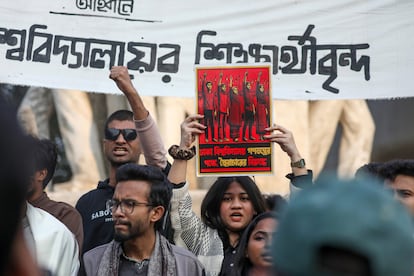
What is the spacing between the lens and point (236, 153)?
5.18 meters

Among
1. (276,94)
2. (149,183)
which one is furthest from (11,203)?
(276,94)

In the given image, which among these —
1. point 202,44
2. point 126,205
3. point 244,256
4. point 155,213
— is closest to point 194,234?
point 155,213

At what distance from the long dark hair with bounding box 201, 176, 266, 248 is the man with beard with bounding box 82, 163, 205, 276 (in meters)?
0.40

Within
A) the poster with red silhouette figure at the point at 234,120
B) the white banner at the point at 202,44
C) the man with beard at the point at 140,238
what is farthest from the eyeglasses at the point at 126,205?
the white banner at the point at 202,44

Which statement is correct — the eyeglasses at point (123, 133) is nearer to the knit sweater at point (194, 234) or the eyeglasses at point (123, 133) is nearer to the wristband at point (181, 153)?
the wristband at point (181, 153)

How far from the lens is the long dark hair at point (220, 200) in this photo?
17.2ft

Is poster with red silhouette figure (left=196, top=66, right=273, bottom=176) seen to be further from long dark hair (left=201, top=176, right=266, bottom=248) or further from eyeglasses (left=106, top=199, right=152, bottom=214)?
eyeglasses (left=106, top=199, right=152, bottom=214)

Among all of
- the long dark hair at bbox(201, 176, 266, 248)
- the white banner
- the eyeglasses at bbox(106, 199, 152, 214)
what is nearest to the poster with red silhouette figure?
the long dark hair at bbox(201, 176, 266, 248)

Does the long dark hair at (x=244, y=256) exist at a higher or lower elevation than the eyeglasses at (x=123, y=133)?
lower

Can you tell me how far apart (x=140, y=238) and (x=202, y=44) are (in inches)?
62.6

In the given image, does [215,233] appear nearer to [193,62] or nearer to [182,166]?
[182,166]

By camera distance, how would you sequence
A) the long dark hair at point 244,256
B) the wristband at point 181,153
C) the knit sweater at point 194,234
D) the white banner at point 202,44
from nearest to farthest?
the long dark hair at point 244,256 → the knit sweater at point 194,234 → the wristband at point 181,153 → the white banner at point 202,44

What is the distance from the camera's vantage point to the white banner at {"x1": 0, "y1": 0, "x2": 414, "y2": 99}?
231 inches

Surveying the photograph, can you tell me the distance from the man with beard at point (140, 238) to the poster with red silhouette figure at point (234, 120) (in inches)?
14.3
